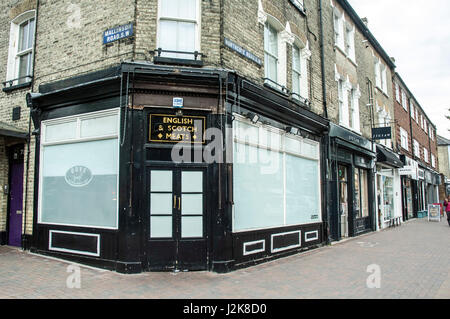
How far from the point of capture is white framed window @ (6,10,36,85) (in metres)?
A: 9.83

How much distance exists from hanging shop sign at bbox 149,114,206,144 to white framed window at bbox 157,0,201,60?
1399 millimetres

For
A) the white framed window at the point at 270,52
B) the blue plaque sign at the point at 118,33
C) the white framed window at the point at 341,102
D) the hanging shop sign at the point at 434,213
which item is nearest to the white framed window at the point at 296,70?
the white framed window at the point at 270,52

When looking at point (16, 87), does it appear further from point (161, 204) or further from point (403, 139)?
point (403, 139)

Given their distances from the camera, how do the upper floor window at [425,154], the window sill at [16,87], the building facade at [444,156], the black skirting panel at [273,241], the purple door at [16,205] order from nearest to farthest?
1. the black skirting panel at [273,241]
2. the window sill at [16,87]
3. the purple door at [16,205]
4. the upper floor window at [425,154]
5. the building facade at [444,156]

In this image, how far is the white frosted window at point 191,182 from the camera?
720 cm

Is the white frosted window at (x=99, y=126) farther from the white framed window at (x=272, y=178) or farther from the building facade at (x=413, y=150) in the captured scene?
the building facade at (x=413, y=150)

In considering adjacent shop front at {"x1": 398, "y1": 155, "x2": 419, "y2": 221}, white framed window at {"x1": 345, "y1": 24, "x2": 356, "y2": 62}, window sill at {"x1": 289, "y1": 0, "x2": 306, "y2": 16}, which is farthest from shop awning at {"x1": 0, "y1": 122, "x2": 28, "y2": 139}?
adjacent shop front at {"x1": 398, "y1": 155, "x2": 419, "y2": 221}

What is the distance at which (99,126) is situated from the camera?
25.0 ft

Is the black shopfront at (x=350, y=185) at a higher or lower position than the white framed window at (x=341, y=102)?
lower

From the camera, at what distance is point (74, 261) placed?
759 centimetres

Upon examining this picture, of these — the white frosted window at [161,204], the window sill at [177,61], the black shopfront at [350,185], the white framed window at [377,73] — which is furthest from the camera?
the white framed window at [377,73]

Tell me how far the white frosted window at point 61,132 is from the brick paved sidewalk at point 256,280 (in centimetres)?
281
